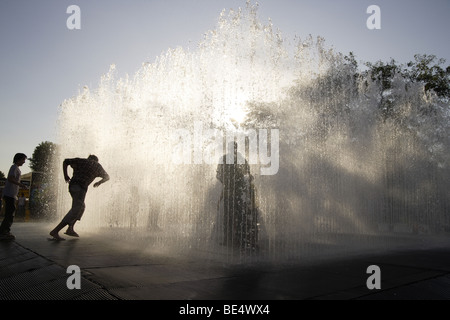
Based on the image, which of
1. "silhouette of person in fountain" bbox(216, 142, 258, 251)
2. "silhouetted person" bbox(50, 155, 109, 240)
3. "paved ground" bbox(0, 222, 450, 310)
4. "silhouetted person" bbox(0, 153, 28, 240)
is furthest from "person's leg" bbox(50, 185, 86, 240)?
"silhouette of person in fountain" bbox(216, 142, 258, 251)

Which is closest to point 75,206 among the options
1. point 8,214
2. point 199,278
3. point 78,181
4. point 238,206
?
point 78,181

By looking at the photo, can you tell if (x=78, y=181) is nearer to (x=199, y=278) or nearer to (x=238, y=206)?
(x=238, y=206)

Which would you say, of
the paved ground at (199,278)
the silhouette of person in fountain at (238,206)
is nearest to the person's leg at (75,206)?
the paved ground at (199,278)

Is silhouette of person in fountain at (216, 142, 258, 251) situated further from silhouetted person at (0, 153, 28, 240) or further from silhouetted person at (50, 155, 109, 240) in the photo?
silhouetted person at (0, 153, 28, 240)

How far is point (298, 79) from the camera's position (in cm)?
947

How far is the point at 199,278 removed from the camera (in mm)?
3176

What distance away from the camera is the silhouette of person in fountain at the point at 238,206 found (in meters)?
5.73

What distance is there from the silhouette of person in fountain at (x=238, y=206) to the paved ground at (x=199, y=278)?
125 cm

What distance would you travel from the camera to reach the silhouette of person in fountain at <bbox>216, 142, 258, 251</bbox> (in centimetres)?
573

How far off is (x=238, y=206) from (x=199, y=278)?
106 inches

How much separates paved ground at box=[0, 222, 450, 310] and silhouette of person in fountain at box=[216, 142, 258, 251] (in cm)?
125

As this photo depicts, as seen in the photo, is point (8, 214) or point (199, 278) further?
point (8, 214)

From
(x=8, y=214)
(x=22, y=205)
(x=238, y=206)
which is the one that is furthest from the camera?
(x=22, y=205)
